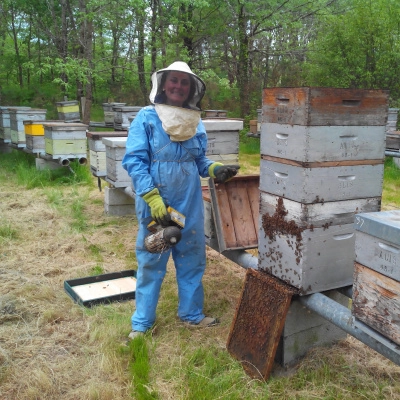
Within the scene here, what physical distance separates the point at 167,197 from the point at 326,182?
115 centimetres

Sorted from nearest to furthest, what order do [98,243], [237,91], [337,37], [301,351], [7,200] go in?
[301,351], [98,243], [7,200], [337,37], [237,91]

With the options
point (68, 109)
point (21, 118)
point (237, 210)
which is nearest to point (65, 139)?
point (21, 118)

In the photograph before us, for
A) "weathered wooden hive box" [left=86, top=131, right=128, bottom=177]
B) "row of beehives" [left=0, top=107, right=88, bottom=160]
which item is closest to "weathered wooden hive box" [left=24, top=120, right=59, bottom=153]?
"row of beehives" [left=0, top=107, right=88, bottom=160]

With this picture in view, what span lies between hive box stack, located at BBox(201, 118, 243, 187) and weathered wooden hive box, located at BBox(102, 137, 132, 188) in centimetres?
134

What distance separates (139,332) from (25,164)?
7.67 m

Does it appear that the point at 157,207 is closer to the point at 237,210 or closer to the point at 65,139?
the point at 237,210

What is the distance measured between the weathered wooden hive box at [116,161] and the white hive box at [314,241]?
3470mm

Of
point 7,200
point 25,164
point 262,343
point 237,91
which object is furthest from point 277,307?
point 237,91

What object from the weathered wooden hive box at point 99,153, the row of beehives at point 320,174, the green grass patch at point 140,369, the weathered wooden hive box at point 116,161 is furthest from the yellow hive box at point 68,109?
the row of beehives at point 320,174

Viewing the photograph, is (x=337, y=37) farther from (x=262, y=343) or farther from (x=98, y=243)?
(x=262, y=343)

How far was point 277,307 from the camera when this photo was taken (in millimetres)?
2771

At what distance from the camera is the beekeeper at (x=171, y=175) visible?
3.20 meters

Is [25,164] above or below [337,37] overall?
below

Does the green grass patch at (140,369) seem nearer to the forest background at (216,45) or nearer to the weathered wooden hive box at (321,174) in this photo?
the weathered wooden hive box at (321,174)
